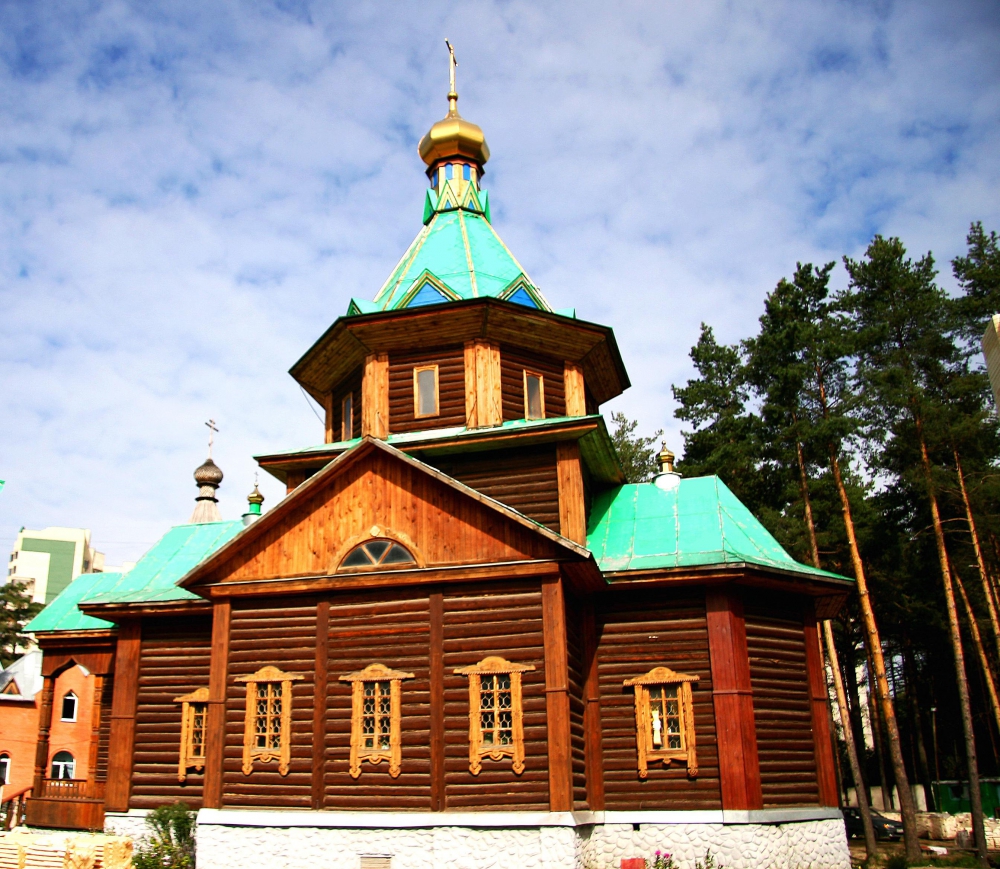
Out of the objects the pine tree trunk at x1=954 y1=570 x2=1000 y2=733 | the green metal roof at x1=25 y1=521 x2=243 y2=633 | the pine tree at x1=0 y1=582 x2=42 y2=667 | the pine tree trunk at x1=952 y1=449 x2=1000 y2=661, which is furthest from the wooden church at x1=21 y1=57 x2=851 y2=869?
the pine tree at x1=0 y1=582 x2=42 y2=667

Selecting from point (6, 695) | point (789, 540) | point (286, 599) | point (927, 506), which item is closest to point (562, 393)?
point (286, 599)

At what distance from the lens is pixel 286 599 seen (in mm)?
14758

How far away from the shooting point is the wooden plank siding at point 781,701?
47.9ft

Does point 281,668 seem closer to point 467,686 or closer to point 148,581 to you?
point 467,686

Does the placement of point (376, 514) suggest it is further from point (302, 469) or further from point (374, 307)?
point (374, 307)

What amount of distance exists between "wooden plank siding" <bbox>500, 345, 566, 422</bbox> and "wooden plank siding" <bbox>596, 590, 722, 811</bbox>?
392 cm

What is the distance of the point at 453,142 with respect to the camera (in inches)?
884

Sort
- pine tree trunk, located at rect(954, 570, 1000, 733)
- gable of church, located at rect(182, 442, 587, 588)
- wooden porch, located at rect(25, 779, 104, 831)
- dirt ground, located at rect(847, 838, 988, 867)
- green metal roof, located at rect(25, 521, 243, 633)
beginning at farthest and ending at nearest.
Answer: pine tree trunk, located at rect(954, 570, 1000, 733) → dirt ground, located at rect(847, 838, 988, 867) → green metal roof, located at rect(25, 521, 243, 633) → wooden porch, located at rect(25, 779, 104, 831) → gable of church, located at rect(182, 442, 587, 588)

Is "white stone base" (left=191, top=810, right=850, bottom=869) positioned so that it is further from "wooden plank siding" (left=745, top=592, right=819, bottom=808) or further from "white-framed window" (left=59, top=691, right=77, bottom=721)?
"white-framed window" (left=59, top=691, right=77, bottom=721)

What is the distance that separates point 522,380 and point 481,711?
6.49 m

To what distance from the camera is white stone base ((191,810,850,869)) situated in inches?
499

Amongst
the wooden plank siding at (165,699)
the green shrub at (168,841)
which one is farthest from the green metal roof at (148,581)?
the green shrub at (168,841)

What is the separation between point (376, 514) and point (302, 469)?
10.1ft

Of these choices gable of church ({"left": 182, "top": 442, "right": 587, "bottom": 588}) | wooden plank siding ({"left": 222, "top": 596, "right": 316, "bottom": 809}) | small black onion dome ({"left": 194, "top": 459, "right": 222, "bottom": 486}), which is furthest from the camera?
small black onion dome ({"left": 194, "top": 459, "right": 222, "bottom": 486})
